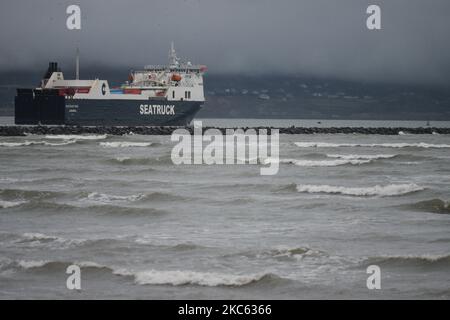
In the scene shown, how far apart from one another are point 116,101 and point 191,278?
7010 cm

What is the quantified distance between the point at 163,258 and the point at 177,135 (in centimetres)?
5050

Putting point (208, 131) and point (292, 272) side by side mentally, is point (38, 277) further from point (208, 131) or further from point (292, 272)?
point (208, 131)

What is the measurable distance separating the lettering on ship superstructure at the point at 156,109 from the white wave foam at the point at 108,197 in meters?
59.5

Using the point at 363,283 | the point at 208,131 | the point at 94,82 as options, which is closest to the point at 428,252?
the point at 363,283

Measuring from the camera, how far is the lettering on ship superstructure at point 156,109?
82375 millimetres

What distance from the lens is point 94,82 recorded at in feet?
274

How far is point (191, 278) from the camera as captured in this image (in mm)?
12258

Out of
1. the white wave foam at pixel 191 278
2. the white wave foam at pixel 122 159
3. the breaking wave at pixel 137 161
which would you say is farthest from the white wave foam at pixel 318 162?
the white wave foam at pixel 191 278

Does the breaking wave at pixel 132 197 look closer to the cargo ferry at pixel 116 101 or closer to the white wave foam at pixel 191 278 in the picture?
the white wave foam at pixel 191 278

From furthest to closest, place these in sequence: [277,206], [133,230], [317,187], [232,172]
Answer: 1. [232,172]
2. [317,187]
3. [277,206]
4. [133,230]

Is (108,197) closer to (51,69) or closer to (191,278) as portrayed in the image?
(191,278)

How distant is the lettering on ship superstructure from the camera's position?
270 feet

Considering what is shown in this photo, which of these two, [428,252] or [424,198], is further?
[424,198]

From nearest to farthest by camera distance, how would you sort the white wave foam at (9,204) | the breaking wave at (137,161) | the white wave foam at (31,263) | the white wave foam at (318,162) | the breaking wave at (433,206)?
1. the white wave foam at (31,263)
2. the breaking wave at (433,206)
3. the white wave foam at (9,204)
4. the white wave foam at (318,162)
5. the breaking wave at (137,161)
